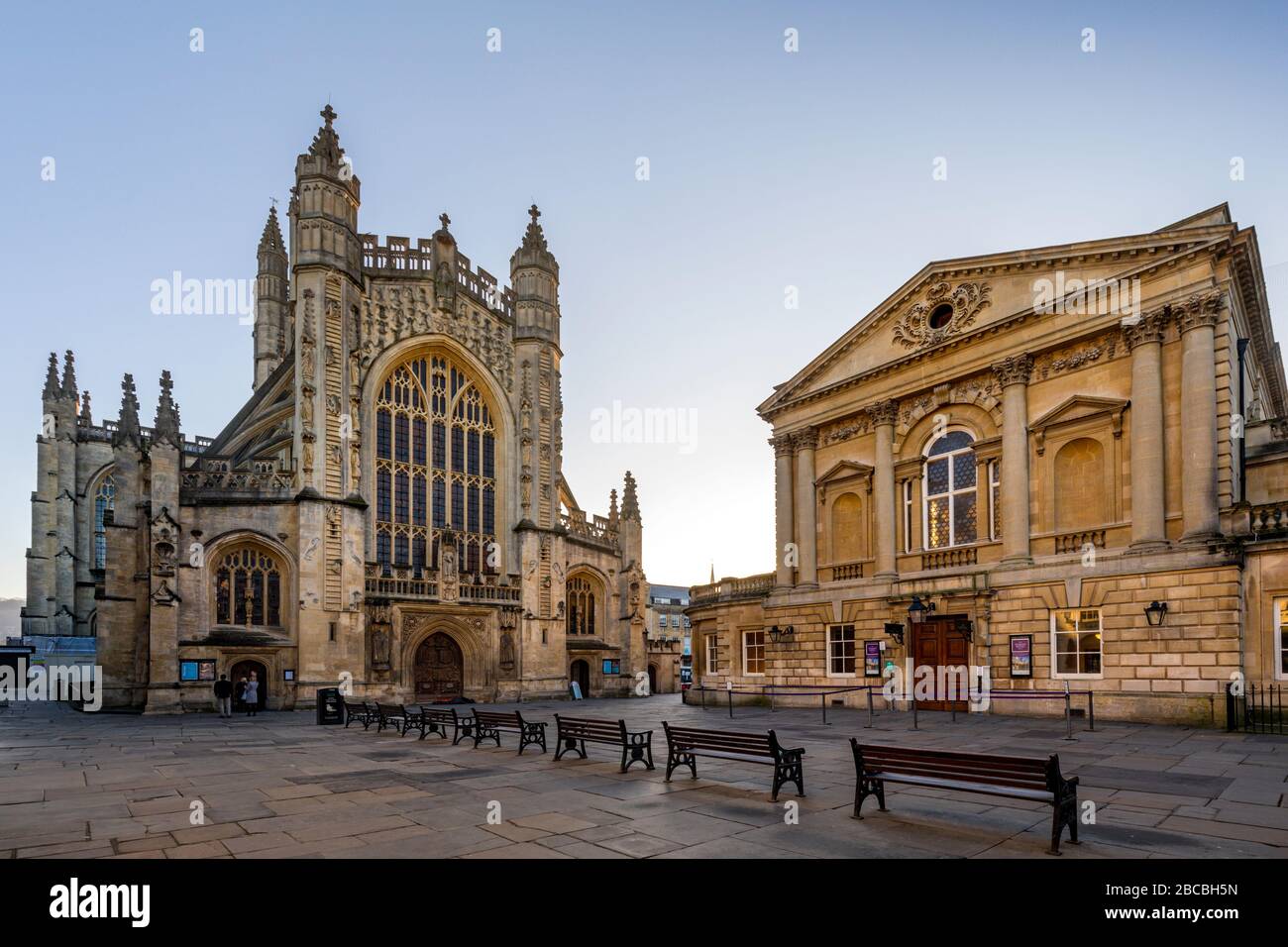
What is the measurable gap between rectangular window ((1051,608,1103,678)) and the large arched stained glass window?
25635 mm

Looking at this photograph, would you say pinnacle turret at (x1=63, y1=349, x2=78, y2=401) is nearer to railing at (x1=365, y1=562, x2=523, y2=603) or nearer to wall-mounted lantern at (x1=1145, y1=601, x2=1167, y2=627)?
railing at (x1=365, y1=562, x2=523, y2=603)

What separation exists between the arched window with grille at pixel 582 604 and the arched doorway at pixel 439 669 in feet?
25.7

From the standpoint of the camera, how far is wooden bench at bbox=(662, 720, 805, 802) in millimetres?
10141

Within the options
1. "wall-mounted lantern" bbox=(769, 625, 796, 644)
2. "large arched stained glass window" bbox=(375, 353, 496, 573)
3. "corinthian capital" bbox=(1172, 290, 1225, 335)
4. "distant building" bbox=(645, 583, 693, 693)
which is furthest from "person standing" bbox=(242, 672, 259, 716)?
"corinthian capital" bbox=(1172, 290, 1225, 335)

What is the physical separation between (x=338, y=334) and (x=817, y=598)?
22.9 m

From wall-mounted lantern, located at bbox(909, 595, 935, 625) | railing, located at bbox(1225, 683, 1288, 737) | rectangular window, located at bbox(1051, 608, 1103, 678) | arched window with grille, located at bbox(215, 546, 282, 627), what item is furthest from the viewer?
arched window with grille, located at bbox(215, 546, 282, 627)

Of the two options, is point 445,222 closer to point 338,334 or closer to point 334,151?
point 334,151

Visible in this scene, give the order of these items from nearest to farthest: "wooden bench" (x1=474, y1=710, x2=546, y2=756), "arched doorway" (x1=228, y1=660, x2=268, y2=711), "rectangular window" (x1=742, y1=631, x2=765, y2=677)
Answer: "wooden bench" (x1=474, y1=710, x2=546, y2=756) → "arched doorway" (x1=228, y1=660, x2=268, y2=711) → "rectangular window" (x1=742, y1=631, x2=765, y2=677)

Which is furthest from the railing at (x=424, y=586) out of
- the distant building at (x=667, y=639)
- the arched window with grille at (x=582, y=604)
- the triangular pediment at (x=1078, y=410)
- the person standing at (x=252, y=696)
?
the triangular pediment at (x=1078, y=410)

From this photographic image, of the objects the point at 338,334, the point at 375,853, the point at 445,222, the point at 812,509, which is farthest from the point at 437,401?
the point at 375,853

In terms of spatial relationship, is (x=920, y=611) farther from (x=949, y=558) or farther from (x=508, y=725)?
(x=508, y=725)

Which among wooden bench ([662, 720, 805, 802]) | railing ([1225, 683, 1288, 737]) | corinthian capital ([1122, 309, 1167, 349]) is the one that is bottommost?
railing ([1225, 683, 1288, 737])

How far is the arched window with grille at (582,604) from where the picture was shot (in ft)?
144
